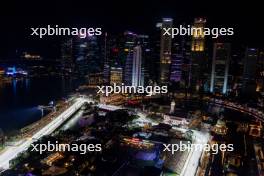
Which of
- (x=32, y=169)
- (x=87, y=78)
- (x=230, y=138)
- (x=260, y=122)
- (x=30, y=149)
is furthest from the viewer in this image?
(x=87, y=78)

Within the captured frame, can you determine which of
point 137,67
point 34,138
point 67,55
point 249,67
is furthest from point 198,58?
point 34,138

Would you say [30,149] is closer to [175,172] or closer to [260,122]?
[175,172]

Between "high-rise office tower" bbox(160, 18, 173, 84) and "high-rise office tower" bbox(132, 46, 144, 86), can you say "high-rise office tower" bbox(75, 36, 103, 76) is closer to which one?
"high-rise office tower" bbox(160, 18, 173, 84)

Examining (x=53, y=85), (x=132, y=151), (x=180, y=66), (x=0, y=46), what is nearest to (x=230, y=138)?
(x=132, y=151)

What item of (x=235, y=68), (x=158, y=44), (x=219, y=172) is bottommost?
(x=219, y=172)

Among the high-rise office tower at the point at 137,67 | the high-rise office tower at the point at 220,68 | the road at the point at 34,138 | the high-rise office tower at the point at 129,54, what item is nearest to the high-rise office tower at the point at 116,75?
the high-rise office tower at the point at 129,54

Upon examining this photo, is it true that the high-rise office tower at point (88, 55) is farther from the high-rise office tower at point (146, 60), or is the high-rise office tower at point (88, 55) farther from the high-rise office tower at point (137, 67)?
the high-rise office tower at point (137, 67)

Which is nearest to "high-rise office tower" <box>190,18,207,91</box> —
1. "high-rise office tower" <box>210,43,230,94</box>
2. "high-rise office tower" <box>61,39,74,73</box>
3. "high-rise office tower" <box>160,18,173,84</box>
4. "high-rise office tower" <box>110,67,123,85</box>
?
"high-rise office tower" <box>210,43,230,94</box>
